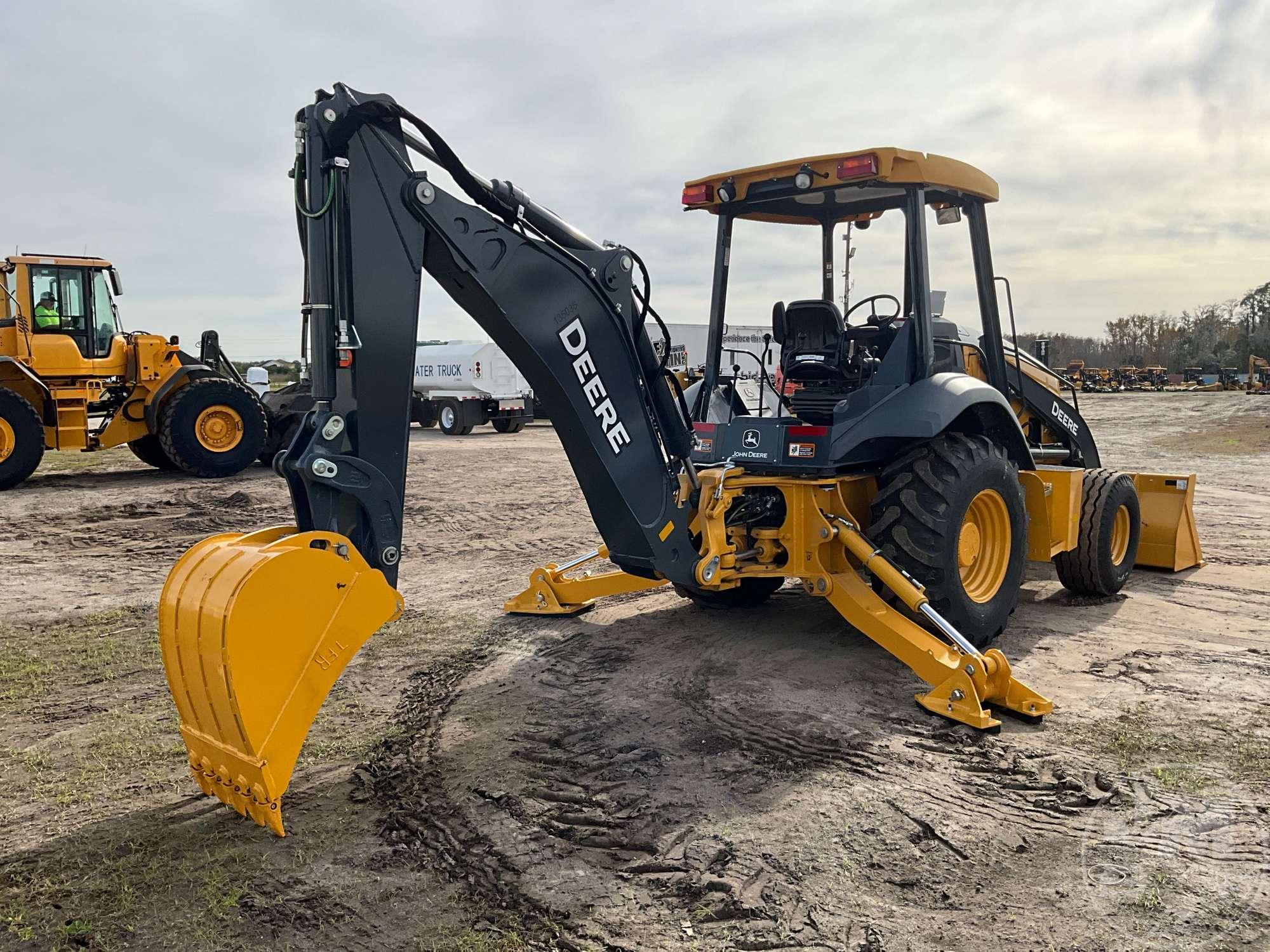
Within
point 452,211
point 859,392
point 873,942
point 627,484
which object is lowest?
point 873,942

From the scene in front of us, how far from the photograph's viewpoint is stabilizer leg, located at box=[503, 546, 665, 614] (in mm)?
6211

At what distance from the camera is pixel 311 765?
402 cm

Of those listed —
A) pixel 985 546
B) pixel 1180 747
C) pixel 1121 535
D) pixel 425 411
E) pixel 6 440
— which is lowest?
pixel 1180 747

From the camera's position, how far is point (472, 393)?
72.7ft

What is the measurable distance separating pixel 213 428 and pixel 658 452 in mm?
10841

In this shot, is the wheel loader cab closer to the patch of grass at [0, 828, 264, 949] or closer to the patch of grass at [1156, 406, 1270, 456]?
the patch of grass at [0, 828, 264, 949]

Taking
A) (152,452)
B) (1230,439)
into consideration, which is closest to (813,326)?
(152,452)

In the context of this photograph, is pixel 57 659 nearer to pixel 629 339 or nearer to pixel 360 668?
pixel 360 668

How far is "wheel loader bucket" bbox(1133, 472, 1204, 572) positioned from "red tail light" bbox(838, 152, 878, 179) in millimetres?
4215

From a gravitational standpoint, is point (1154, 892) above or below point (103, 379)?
below

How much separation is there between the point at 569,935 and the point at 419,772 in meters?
1.30

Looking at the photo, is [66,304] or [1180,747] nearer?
[1180,747]

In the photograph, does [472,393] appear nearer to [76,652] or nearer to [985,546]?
[76,652]

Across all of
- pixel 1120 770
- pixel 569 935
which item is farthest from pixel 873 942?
pixel 1120 770
